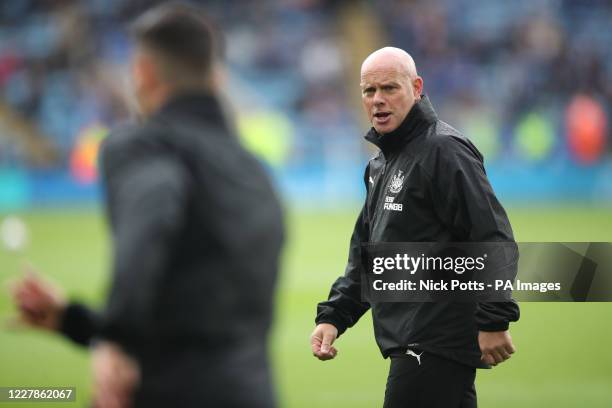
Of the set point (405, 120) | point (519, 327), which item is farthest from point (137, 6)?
point (405, 120)

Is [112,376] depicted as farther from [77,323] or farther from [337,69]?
[337,69]

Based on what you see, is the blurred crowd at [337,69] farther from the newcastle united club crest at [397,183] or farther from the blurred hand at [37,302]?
the blurred hand at [37,302]

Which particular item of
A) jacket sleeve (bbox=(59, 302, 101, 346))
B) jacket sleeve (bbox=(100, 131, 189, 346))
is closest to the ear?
jacket sleeve (bbox=(100, 131, 189, 346))

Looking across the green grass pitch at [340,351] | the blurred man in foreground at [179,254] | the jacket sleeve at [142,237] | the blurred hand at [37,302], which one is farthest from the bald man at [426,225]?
the blurred hand at [37,302]

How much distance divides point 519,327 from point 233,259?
27.4 ft

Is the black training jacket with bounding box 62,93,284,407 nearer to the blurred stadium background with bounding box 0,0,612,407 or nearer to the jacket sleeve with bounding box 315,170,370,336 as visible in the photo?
the jacket sleeve with bounding box 315,170,370,336

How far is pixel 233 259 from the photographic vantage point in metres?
2.62

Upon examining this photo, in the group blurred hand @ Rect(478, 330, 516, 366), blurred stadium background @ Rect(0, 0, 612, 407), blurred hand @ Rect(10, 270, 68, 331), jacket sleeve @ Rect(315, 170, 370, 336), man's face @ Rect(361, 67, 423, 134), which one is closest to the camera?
blurred hand @ Rect(10, 270, 68, 331)

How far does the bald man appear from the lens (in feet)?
13.4

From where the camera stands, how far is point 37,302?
257 centimetres

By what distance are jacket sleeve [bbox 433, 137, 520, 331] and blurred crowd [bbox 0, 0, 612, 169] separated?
19429 millimetres

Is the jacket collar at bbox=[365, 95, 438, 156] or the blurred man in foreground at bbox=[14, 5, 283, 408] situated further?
the jacket collar at bbox=[365, 95, 438, 156]

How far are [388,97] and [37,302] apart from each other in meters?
2.27

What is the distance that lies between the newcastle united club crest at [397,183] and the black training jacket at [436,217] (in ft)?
0.03
